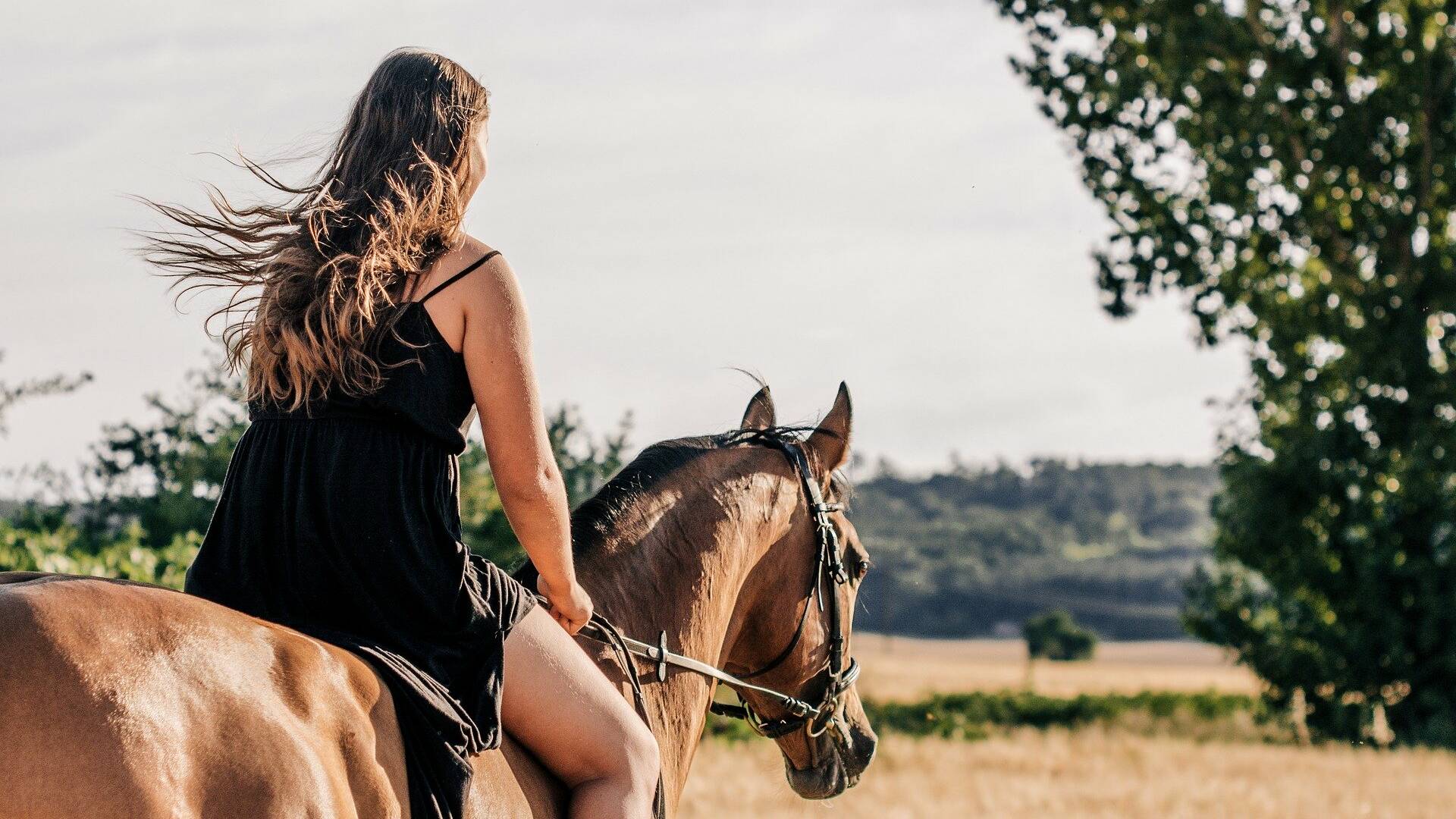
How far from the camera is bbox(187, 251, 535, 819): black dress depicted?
2.93 metres

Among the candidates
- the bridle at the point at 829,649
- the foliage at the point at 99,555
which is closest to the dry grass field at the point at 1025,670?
the foliage at the point at 99,555

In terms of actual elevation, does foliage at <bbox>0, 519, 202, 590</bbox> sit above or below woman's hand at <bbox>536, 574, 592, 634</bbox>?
below

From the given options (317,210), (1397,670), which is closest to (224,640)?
(317,210)

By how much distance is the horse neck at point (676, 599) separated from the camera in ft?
12.8

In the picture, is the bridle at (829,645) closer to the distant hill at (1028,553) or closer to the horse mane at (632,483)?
the horse mane at (632,483)

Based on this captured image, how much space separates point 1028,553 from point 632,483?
134071mm

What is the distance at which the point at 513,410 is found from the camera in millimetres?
3057

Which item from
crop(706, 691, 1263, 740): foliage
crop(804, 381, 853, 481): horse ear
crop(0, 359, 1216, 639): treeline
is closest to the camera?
crop(804, 381, 853, 481): horse ear

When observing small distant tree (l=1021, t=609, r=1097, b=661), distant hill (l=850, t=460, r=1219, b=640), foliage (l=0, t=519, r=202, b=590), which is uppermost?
foliage (l=0, t=519, r=202, b=590)

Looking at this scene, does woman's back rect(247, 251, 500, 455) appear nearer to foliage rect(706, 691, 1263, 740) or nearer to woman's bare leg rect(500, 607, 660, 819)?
woman's bare leg rect(500, 607, 660, 819)

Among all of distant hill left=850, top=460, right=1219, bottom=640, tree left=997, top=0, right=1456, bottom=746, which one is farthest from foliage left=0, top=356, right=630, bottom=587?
distant hill left=850, top=460, right=1219, bottom=640

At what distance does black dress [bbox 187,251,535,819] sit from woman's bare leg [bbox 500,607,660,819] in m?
0.12

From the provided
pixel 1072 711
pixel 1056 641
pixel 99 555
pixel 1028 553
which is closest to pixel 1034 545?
pixel 1028 553

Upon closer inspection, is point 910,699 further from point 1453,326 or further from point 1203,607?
point 1453,326
